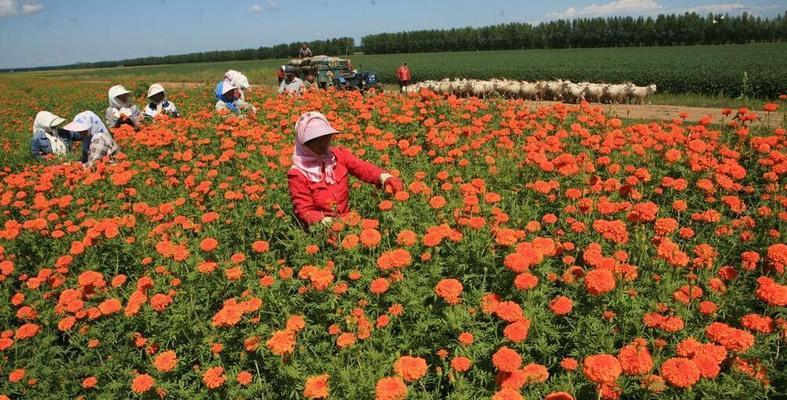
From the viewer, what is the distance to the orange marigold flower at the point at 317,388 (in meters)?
1.84

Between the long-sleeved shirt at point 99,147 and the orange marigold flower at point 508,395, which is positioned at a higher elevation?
the long-sleeved shirt at point 99,147

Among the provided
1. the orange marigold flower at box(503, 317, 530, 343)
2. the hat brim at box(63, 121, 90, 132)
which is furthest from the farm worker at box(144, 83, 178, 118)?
the orange marigold flower at box(503, 317, 530, 343)

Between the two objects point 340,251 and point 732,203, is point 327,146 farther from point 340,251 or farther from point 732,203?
point 732,203

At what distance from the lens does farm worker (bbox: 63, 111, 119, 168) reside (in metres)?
6.30

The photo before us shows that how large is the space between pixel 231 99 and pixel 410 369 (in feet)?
25.5

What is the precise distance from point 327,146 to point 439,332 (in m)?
1.83

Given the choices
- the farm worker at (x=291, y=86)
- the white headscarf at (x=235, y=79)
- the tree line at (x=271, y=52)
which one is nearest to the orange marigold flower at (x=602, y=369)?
the white headscarf at (x=235, y=79)

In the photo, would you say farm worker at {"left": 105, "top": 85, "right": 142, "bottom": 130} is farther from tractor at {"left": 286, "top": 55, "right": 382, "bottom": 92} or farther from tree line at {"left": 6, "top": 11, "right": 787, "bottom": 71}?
tree line at {"left": 6, "top": 11, "right": 787, "bottom": 71}

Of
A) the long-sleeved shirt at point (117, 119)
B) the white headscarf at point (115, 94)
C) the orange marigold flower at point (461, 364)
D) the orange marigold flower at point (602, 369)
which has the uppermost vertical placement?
the white headscarf at point (115, 94)

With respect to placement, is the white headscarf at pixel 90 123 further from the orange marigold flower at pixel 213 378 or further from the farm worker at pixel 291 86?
the orange marigold flower at pixel 213 378

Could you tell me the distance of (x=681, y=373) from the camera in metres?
1.66

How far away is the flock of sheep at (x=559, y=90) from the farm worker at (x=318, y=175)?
12.5 metres

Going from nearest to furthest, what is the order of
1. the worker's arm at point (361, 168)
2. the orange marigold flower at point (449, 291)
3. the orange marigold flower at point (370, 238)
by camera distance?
the orange marigold flower at point (449, 291) < the orange marigold flower at point (370, 238) < the worker's arm at point (361, 168)

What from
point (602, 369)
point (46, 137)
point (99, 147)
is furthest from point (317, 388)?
point (46, 137)
